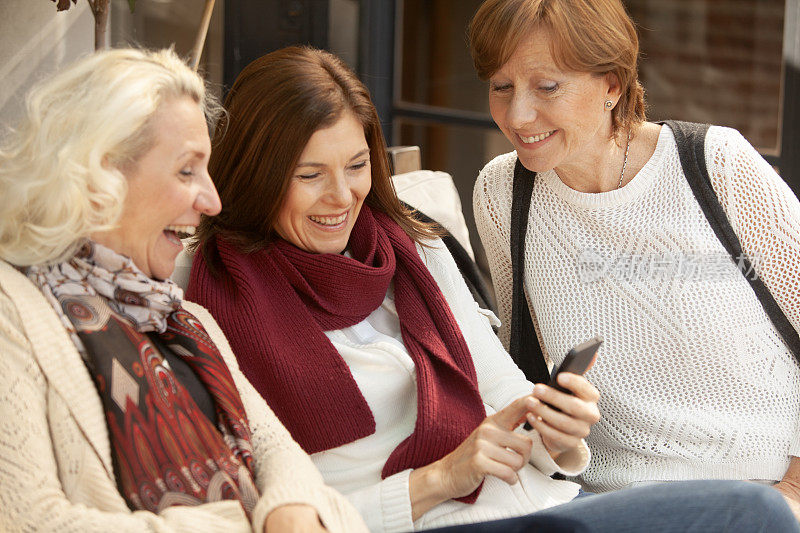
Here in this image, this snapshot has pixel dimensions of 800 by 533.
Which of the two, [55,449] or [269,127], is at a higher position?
[269,127]

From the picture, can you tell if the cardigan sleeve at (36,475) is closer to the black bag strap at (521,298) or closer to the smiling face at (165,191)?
the smiling face at (165,191)

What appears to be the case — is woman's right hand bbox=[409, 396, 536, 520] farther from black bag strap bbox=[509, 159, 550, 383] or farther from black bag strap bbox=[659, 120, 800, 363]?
black bag strap bbox=[659, 120, 800, 363]

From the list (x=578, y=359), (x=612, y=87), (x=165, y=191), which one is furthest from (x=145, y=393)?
(x=612, y=87)

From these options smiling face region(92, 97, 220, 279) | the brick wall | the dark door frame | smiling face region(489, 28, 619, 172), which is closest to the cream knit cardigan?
smiling face region(92, 97, 220, 279)

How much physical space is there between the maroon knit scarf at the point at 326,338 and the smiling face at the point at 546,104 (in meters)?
0.39

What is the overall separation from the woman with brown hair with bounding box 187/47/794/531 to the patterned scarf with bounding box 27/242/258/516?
0.26 metres

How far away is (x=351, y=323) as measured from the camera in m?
1.89

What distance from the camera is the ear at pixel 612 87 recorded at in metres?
2.05

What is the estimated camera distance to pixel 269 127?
5.92 feet

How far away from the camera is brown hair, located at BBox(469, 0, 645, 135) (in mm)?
1949

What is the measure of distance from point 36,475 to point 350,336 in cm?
78

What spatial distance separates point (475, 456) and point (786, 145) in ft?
10.8

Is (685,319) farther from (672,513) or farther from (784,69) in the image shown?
(784,69)

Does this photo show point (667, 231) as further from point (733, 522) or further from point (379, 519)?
point (379, 519)
